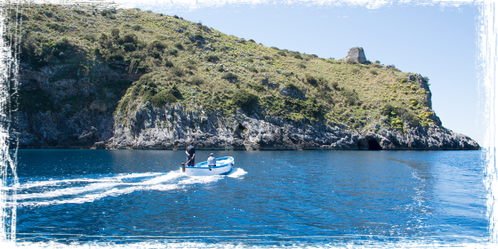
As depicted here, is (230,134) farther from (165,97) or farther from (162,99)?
(162,99)

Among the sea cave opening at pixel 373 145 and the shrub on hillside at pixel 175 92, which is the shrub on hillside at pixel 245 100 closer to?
the shrub on hillside at pixel 175 92

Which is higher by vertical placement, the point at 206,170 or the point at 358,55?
the point at 358,55

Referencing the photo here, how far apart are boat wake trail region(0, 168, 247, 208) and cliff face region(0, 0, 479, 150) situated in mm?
38037

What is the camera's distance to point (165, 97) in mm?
65125

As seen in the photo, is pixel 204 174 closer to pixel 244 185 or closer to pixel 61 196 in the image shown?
pixel 244 185

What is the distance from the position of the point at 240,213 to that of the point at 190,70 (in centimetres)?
7014

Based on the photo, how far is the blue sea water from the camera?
431 inches

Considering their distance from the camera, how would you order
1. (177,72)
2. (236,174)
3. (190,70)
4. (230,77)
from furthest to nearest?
(230,77)
(190,70)
(177,72)
(236,174)

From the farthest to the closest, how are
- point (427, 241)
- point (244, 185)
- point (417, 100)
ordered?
point (417, 100), point (244, 185), point (427, 241)

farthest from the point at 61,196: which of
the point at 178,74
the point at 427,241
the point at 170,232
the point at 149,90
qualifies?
the point at 178,74

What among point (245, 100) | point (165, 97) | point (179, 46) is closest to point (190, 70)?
point (179, 46)

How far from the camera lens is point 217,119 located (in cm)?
6588

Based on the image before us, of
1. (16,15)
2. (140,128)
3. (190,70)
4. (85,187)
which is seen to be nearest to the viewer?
(85,187)

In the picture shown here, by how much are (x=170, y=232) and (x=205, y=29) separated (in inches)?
4341
